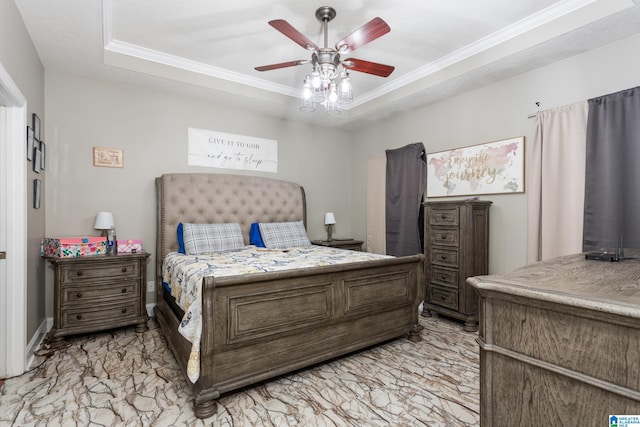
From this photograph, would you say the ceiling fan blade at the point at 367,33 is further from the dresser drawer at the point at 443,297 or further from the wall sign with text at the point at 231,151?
the dresser drawer at the point at 443,297

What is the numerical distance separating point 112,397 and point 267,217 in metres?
2.64

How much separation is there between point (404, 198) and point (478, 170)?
1061mm

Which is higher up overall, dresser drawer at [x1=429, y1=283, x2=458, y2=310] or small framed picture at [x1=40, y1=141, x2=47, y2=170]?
small framed picture at [x1=40, y1=141, x2=47, y2=170]

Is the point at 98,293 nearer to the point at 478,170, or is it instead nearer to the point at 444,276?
the point at 444,276

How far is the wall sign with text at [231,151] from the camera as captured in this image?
4.01 meters

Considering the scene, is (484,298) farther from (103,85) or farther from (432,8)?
(103,85)

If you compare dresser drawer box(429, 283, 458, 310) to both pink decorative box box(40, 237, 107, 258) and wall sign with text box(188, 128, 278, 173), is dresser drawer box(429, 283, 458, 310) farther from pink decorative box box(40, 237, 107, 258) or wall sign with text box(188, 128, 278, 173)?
pink decorative box box(40, 237, 107, 258)

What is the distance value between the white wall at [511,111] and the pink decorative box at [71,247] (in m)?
3.84

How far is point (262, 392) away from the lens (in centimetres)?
212

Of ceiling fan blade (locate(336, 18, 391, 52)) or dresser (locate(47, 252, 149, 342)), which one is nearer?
ceiling fan blade (locate(336, 18, 391, 52))

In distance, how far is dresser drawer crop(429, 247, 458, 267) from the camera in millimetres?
3376

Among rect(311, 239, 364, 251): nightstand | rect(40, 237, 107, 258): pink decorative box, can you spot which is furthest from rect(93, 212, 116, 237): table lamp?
rect(311, 239, 364, 251): nightstand

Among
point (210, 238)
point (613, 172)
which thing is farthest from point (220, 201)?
point (613, 172)

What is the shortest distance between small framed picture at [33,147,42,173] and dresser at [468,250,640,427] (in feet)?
11.3
